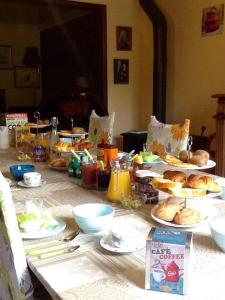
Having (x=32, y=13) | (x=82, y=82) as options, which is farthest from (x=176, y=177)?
(x=32, y=13)

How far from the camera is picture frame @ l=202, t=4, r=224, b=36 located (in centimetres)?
348

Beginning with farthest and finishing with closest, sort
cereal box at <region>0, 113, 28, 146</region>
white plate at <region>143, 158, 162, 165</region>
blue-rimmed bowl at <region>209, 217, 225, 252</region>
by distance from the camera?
1. cereal box at <region>0, 113, 28, 146</region>
2. white plate at <region>143, 158, 162, 165</region>
3. blue-rimmed bowl at <region>209, 217, 225, 252</region>

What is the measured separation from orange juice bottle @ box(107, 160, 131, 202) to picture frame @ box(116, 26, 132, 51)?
322 centimetres

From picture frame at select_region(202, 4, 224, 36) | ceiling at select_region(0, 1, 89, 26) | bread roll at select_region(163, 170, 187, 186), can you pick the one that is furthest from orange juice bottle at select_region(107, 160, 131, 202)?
ceiling at select_region(0, 1, 89, 26)

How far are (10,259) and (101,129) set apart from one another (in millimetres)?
2143

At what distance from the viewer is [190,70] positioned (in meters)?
3.93

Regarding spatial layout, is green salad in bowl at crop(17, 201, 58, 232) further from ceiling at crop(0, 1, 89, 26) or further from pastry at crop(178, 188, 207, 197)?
ceiling at crop(0, 1, 89, 26)

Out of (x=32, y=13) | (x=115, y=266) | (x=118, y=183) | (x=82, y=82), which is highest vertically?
(x=32, y=13)

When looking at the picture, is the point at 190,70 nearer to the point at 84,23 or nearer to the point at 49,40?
the point at 84,23

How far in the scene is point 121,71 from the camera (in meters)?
4.47

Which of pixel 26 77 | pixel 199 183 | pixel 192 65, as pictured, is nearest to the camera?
pixel 199 183

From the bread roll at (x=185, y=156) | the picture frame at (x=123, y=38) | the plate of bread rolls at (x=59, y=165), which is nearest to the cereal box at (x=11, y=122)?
the plate of bread rolls at (x=59, y=165)

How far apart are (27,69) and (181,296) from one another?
5914 mm

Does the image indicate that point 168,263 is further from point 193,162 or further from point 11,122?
point 11,122
